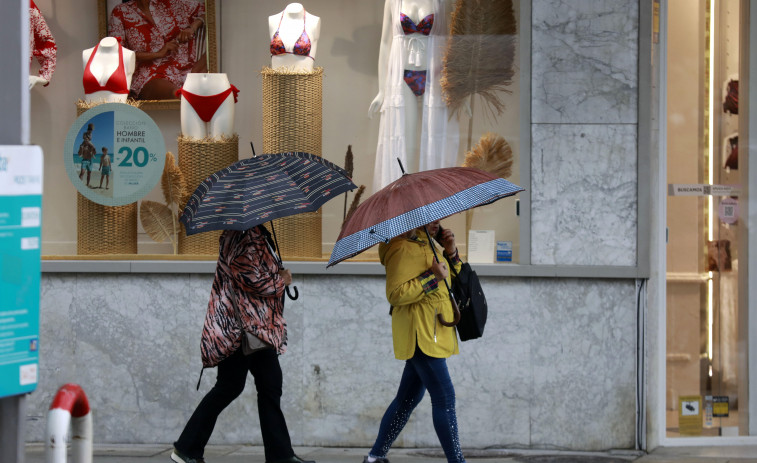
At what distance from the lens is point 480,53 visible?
6504 mm

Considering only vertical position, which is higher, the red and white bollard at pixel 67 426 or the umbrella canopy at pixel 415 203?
the umbrella canopy at pixel 415 203

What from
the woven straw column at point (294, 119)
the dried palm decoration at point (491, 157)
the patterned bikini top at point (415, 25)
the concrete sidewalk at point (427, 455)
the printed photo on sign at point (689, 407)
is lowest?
the concrete sidewalk at point (427, 455)

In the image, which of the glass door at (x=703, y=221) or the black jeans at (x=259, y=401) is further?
the glass door at (x=703, y=221)

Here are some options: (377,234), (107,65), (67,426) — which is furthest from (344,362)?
(67,426)

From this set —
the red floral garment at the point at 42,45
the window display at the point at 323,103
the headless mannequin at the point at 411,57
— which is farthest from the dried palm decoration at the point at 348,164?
the red floral garment at the point at 42,45

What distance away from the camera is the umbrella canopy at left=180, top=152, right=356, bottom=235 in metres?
4.53

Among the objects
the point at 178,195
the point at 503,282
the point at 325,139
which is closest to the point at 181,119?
the point at 178,195

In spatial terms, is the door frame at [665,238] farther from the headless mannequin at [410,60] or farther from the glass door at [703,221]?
the headless mannequin at [410,60]

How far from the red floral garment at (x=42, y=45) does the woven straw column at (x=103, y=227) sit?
0.42 m

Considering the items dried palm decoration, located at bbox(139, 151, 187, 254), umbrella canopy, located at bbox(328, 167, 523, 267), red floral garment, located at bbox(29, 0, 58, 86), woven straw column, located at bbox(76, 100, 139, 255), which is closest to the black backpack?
umbrella canopy, located at bbox(328, 167, 523, 267)

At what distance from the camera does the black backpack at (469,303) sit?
A: 15.5 feet

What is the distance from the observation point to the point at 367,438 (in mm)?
6227

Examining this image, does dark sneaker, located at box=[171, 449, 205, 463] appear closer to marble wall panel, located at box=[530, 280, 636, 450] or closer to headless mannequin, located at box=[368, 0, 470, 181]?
marble wall panel, located at box=[530, 280, 636, 450]

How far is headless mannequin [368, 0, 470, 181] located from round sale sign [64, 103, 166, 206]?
1.64 m
